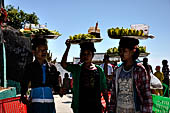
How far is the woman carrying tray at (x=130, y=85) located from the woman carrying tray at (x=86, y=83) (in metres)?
→ 0.64

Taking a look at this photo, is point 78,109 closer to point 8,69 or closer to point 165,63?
point 165,63

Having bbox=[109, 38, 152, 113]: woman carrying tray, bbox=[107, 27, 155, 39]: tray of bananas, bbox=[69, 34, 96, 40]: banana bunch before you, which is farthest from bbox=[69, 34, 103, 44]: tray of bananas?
bbox=[109, 38, 152, 113]: woman carrying tray

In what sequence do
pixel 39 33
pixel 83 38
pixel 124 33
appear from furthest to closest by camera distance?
pixel 83 38 → pixel 39 33 → pixel 124 33

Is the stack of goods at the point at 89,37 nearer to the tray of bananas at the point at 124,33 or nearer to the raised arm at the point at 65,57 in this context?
the raised arm at the point at 65,57

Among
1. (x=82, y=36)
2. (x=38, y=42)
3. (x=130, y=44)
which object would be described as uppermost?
(x=82, y=36)

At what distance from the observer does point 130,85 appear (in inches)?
152

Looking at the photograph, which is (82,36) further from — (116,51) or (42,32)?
(116,51)

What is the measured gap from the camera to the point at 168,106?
19.2ft

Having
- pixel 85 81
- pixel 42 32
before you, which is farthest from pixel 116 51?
pixel 42 32

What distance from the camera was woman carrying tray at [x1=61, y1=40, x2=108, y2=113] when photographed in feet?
15.6

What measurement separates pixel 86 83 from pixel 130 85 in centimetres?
112

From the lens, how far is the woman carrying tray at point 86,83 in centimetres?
474

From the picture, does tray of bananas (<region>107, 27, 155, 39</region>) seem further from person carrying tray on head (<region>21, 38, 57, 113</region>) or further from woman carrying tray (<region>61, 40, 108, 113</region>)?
person carrying tray on head (<region>21, 38, 57, 113</region>)

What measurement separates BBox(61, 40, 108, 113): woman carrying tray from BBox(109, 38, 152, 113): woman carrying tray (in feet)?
2.09
